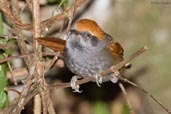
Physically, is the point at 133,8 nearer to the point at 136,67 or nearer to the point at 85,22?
the point at 136,67

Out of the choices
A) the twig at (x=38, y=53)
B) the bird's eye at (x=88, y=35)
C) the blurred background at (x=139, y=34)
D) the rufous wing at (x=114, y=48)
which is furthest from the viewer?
the blurred background at (x=139, y=34)

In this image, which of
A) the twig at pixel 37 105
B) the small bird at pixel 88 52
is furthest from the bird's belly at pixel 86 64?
the twig at pixel 37 105

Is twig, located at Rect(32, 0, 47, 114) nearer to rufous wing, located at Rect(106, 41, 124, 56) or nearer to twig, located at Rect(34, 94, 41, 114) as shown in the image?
twig, located at Rect(34, 94, 41, 114)

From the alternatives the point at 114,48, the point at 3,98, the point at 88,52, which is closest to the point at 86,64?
the point at 88,52

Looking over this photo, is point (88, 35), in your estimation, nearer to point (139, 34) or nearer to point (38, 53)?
point (38, 53)

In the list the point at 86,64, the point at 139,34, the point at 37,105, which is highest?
the point at 139,34

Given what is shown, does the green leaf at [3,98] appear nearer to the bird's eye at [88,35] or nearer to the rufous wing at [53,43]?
the rufous wing at [53,43]

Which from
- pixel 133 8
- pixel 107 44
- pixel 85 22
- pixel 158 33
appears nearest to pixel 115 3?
pixel 133 8

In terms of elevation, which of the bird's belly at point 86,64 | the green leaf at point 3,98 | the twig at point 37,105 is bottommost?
the twig at point 37,105
